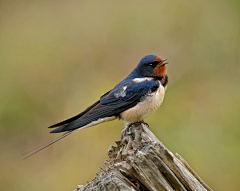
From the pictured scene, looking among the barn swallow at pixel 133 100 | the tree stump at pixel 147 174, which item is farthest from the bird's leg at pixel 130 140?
the barn swallow at pixel 133 100

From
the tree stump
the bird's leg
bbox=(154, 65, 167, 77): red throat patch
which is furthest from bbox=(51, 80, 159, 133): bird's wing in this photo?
the tree stump

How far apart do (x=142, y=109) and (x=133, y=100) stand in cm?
16

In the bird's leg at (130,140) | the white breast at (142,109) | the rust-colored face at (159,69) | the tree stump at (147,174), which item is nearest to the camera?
the tree stump at (147,174)

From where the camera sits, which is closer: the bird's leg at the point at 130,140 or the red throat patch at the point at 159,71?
the bird's leg at the point at 130,140

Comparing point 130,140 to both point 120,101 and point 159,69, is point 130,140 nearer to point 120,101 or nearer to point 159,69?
point 120,101

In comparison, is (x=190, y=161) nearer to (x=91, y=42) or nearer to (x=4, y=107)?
(x=91, y=42)

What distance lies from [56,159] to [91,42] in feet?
7.76

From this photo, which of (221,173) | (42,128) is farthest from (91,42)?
(221,173)

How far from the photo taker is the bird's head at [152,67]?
366 cm

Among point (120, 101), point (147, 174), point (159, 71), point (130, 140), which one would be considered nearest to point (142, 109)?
point (120, 101)

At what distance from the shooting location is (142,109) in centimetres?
355

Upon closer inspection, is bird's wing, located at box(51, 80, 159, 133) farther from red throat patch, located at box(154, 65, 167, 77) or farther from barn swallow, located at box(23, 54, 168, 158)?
red throat patch, located at box(154, 65, 167, 77)

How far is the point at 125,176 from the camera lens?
226 cm

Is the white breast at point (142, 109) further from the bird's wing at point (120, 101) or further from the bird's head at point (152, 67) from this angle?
the bird's head at point (152, 67)
